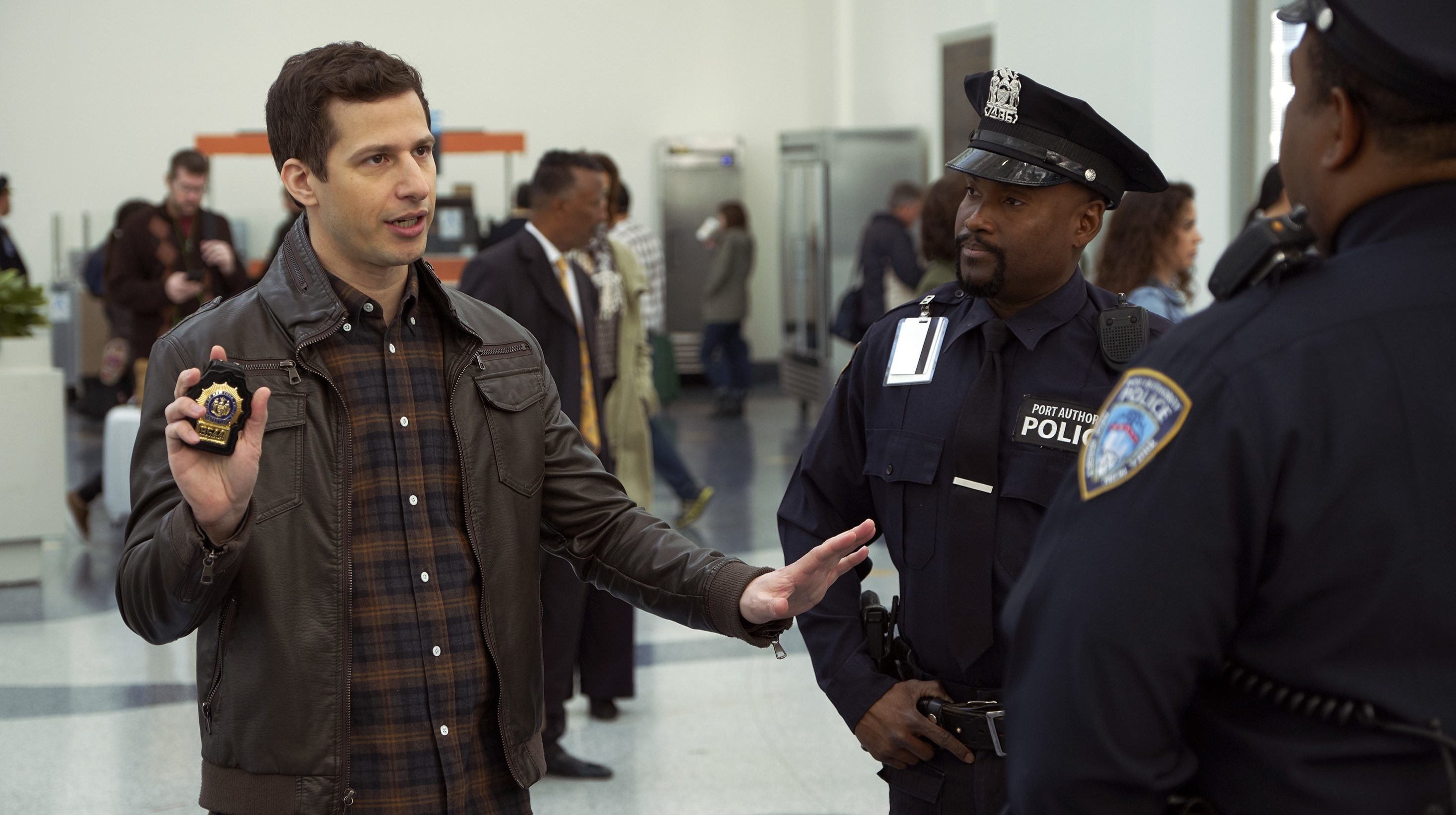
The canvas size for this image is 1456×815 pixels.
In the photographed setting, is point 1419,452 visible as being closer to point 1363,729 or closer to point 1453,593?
point 1453,593

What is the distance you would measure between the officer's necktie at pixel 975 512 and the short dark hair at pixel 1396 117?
35.0 inches

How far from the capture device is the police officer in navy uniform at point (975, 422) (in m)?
1.88

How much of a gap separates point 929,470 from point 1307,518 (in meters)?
0.92

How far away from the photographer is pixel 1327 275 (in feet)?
3.54

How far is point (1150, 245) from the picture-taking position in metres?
3.80

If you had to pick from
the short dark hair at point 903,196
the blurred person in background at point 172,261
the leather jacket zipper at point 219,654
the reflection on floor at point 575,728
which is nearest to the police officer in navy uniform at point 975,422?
the leather jacket zipper at point 219,654

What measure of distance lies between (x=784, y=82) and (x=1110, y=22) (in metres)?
6.54

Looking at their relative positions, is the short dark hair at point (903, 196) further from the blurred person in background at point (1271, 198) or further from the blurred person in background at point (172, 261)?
the blurred person in background at point (1271, 198)

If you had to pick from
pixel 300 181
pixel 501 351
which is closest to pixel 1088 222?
pixel 501 351

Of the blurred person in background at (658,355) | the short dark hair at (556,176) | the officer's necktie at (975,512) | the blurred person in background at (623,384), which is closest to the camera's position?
the officer's necktie at (975,512)

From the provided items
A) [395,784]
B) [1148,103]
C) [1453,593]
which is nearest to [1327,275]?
[1453,593]

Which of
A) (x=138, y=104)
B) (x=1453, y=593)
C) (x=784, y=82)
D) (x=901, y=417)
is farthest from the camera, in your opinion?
(x=784, y=82)

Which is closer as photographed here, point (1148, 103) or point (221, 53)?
point (1148, 103)

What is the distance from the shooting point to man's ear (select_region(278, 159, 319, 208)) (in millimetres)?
1754
